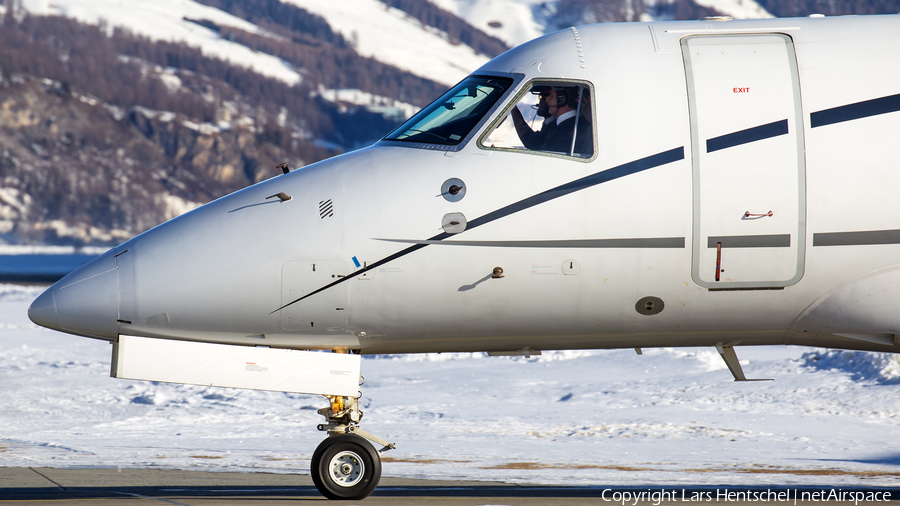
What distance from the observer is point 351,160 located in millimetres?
7352

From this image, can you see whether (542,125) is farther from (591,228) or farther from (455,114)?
(591,228)

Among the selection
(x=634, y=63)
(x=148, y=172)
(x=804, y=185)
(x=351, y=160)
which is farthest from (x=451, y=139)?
(x=148, y=172)

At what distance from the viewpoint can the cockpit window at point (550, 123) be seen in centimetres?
716

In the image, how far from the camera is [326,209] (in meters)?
7.06

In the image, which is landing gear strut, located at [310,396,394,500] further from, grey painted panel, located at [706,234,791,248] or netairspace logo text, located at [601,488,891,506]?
grey painted panel, located at [706,234,791,248]

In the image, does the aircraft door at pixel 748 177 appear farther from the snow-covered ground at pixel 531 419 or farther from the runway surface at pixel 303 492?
the snow-covered ground at pixel 531 419

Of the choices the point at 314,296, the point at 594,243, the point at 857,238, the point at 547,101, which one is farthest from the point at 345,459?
the point at 857,238

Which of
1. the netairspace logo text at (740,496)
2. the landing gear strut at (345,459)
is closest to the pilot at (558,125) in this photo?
the landing gear strut at (345,459)

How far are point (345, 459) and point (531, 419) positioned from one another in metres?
7.03

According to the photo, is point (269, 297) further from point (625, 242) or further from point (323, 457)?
point (625, 242)

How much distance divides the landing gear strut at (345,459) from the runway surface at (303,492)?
1.13ft

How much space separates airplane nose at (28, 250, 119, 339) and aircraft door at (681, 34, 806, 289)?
4352 mm

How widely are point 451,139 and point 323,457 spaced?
275cm

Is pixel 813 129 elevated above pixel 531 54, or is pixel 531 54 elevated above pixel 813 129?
pixel 531 54
